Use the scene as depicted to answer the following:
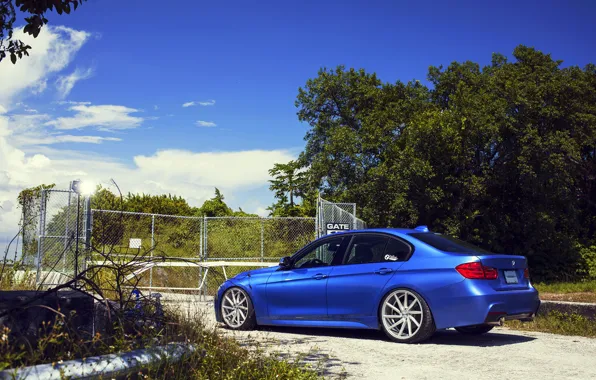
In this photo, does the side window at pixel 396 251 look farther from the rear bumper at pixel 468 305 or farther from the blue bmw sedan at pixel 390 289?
the rear bumper at pixel 468 305

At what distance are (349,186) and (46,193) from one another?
17500 mm

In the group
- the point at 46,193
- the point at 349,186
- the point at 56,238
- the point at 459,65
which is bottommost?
the point at 56,238

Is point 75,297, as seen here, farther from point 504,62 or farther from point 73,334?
point 504,62

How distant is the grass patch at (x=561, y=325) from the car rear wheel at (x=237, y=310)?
448 cm

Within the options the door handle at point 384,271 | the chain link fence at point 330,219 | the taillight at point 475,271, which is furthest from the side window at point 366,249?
the chain link fence at point 330,219

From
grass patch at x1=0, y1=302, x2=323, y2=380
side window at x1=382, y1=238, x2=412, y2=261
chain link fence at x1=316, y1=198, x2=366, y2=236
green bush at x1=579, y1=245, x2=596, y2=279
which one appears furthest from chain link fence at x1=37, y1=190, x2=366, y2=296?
green bush at x1=579, y1=245, x2=596, y2=279

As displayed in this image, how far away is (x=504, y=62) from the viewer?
3381 cm

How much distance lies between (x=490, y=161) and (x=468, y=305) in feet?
74.5

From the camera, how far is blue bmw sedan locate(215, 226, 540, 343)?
27.6 feet

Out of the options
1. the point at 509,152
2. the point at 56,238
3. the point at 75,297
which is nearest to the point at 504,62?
the point at 509,152

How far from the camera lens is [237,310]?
10125 millimetres

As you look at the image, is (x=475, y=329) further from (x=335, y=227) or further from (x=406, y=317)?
(x=335, y=227)

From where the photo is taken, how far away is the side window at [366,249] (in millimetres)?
9328

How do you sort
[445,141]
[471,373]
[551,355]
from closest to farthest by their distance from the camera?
[471,373], [551,355], [445,141]
